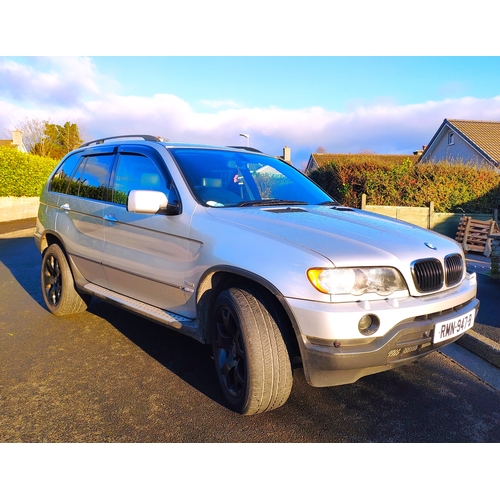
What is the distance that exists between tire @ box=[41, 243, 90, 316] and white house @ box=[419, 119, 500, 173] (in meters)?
23.1

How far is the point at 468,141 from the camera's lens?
2545cm

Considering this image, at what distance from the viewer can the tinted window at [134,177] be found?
3.60 metres

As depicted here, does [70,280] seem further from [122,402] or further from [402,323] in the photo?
[402,323]

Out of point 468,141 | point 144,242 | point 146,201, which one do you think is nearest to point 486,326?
point 144,242

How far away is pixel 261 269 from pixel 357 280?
0.55 m

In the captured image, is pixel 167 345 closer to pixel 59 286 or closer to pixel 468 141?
pixel 59 286

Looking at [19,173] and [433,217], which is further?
[19,173]

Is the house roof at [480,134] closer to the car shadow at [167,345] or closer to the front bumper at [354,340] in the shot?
the car shadow at [167,345]

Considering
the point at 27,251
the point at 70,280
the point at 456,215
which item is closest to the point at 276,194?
the point at 70,280

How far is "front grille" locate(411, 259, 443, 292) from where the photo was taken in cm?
258

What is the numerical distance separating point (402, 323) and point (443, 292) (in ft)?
1.73

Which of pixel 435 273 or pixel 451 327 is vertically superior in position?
pixel 435 273

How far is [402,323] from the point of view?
95.4 inches

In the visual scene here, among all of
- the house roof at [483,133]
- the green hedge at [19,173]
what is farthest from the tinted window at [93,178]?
the house roof at [483,133]
